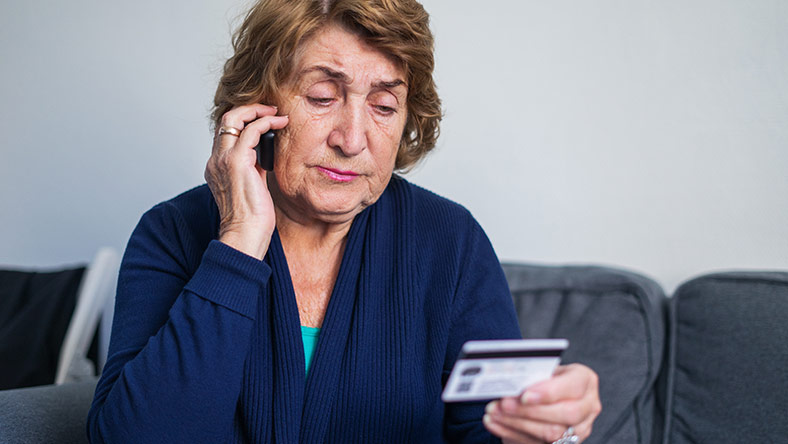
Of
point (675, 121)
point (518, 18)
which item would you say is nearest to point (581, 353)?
point (675, 121)

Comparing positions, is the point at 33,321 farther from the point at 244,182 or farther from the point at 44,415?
the point at 244,182

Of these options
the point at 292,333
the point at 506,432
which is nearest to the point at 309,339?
the point at 292,333

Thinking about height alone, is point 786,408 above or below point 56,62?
below

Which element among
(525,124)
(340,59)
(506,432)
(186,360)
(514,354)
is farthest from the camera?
(525,124)

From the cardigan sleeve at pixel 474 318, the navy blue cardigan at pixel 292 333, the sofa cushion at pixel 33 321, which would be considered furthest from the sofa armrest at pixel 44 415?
the cardigan sleeve at pixel 474 318

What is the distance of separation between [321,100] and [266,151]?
0.47ft

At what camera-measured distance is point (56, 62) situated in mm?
2232

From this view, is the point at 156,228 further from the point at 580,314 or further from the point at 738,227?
the point at 738,227

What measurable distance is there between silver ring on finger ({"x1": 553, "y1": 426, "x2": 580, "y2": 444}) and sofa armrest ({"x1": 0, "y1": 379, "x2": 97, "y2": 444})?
36.7 inches

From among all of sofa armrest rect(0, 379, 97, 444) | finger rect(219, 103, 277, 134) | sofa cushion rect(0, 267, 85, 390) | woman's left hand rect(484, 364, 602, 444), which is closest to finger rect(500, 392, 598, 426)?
woman's left hand rect(484, 364, 602, 444)

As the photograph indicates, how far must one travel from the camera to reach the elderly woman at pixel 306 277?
105 centimetres

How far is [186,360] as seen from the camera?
3.35 feet

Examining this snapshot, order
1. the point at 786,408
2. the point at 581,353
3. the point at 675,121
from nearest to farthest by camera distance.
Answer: the point at 786,408
the point at 581,353
the point at 675,121

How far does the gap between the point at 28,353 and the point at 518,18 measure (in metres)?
1.68
